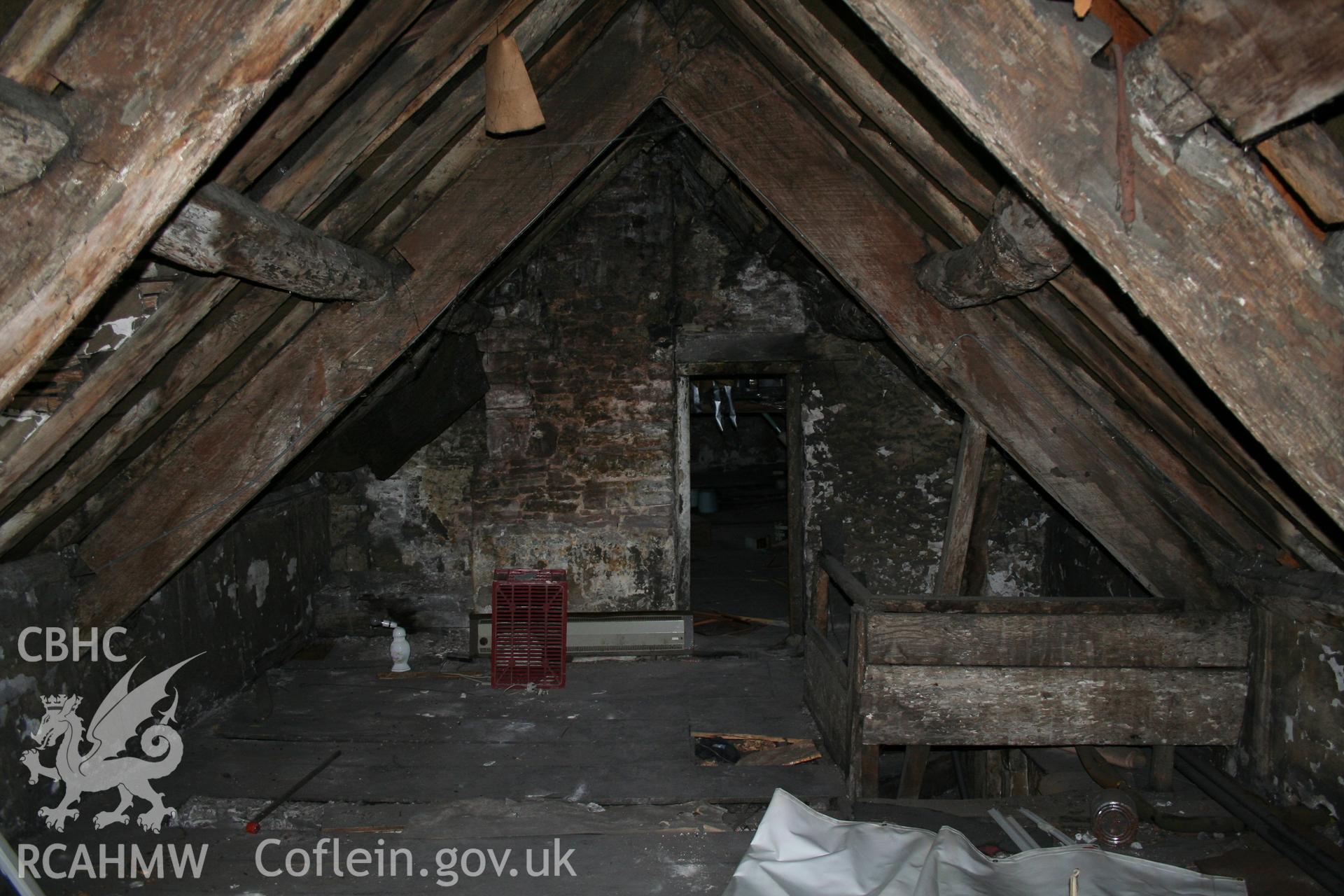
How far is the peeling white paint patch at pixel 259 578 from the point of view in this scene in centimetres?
512

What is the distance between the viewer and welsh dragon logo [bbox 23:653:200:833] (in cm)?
341

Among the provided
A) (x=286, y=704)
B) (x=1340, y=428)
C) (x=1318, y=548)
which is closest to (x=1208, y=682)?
(x=1318, y=548)

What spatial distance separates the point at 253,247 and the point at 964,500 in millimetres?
2719

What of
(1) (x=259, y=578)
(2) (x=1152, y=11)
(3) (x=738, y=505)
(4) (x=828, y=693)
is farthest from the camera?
(3) (x=738, y=505)

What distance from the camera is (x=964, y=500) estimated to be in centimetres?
347

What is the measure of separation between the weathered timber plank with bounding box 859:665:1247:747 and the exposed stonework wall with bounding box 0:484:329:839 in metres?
3.27

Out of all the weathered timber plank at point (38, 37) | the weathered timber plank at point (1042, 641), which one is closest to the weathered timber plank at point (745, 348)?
the weathered timber plank at point (1042, 641)

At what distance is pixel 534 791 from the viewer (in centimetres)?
377

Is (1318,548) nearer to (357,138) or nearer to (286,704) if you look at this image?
(357,138)

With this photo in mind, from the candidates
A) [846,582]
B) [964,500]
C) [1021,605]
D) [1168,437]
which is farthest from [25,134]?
[1021,605]

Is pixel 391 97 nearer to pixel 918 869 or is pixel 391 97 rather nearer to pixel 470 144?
pixel 470 144

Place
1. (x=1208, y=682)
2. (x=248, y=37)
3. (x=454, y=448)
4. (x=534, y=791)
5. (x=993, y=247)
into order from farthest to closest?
1. (x=454, y=448)
2. (x=534, y=791)
3. (x=1208, y=682)
4. (x=993, y=247)
5. (x=248, y=37)

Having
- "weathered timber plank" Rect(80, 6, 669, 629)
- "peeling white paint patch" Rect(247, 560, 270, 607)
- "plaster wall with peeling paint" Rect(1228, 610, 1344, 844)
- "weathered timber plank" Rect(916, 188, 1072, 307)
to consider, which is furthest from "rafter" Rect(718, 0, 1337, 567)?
"peeling white paint patch" Rect(247, 560, 270, 607)

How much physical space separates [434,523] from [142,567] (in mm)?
2681
